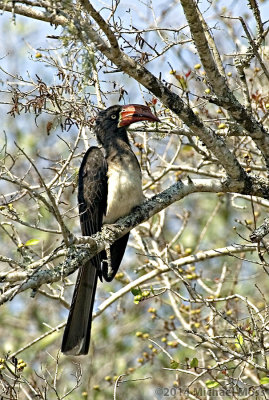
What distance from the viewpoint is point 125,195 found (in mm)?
4836

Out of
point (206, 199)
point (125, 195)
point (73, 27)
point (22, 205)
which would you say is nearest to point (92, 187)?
point (125, 195)

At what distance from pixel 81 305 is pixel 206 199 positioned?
3672 millimetres

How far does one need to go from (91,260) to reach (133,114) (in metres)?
1.14

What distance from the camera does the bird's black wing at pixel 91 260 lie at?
473 cm

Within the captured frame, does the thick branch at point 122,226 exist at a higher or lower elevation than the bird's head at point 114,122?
lower

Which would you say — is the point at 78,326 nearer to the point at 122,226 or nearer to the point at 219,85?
the point at 122,226

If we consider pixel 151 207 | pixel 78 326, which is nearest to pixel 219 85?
pixel 151 207

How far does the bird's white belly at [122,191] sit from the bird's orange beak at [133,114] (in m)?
0.38

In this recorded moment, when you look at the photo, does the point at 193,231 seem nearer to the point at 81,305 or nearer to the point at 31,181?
the point at 31,181

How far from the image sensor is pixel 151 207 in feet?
14.5

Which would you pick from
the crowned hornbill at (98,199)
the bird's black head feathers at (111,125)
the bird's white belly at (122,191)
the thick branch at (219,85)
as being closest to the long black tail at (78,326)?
the crowned hornbill at (98,199)

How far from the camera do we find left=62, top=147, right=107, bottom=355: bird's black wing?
4734mm

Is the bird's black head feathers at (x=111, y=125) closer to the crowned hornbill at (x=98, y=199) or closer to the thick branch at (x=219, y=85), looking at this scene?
the crowned hornbill at (x=98, y=199)

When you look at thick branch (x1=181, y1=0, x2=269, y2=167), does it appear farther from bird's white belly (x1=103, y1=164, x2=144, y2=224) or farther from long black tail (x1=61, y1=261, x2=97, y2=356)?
long black tail (x1=61, y1=261, x2=97, y2=356)
